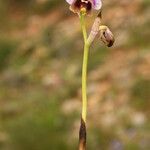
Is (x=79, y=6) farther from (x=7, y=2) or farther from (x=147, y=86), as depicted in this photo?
(x=7, y=2)

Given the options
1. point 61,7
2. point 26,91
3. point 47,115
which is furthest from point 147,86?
point 61,7

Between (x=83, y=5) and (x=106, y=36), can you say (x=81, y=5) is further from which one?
(x=106, y=36)

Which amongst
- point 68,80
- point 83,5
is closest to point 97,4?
point 83,5

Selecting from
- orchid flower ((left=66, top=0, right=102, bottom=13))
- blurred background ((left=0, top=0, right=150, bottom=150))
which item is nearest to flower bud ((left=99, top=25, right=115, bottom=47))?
orchid flower ((left=66, top=0, right=102, bottom=13))

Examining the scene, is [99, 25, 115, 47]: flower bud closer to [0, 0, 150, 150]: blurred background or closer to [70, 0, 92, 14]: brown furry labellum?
[70, 0, 92, 14]: brown furry labellum

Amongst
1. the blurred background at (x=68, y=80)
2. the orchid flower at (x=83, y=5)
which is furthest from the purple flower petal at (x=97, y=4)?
the blurred background at (x=68, y=80)

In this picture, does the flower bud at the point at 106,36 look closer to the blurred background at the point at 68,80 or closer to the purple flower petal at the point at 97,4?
the purple flower petal at the point at 97,4
